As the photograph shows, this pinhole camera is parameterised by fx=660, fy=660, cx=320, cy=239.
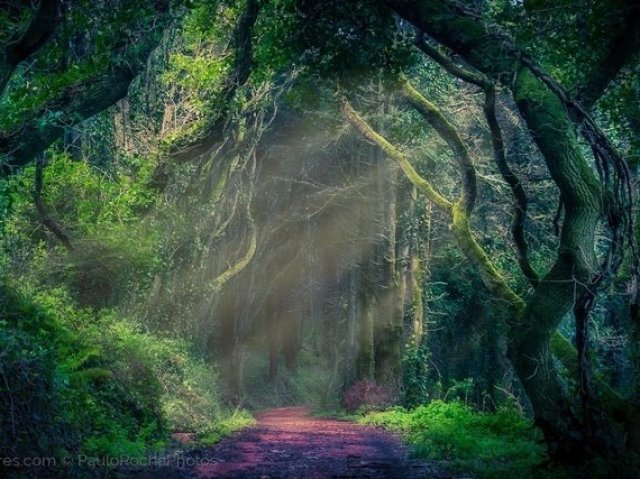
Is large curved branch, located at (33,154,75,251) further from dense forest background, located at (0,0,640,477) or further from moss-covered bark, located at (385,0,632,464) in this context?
moss-covered bark, located at (385,0,632,464)

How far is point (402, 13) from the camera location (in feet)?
29.7

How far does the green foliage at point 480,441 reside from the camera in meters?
8.71

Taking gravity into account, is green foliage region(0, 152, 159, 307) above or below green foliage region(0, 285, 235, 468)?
above

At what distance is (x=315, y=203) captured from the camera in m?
28.9

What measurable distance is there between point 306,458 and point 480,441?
329cm

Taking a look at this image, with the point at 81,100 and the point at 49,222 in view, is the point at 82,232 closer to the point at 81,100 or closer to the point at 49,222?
the point at 49,222

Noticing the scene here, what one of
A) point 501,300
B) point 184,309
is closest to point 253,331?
point 184,309

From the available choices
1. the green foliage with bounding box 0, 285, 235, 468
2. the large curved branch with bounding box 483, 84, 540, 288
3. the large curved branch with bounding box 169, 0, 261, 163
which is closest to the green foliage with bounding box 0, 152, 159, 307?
the green foliage with bounding box 0, 285, 235, 468

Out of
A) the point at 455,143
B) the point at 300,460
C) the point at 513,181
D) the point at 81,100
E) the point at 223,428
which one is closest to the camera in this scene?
the point at 81,100

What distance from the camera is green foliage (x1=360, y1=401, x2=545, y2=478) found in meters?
8.71

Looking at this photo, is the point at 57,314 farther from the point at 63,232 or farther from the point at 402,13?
the point at 402,13

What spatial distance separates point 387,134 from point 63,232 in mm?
12326

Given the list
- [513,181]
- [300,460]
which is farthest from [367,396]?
[513,181]

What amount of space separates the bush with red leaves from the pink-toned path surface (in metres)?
6.89
